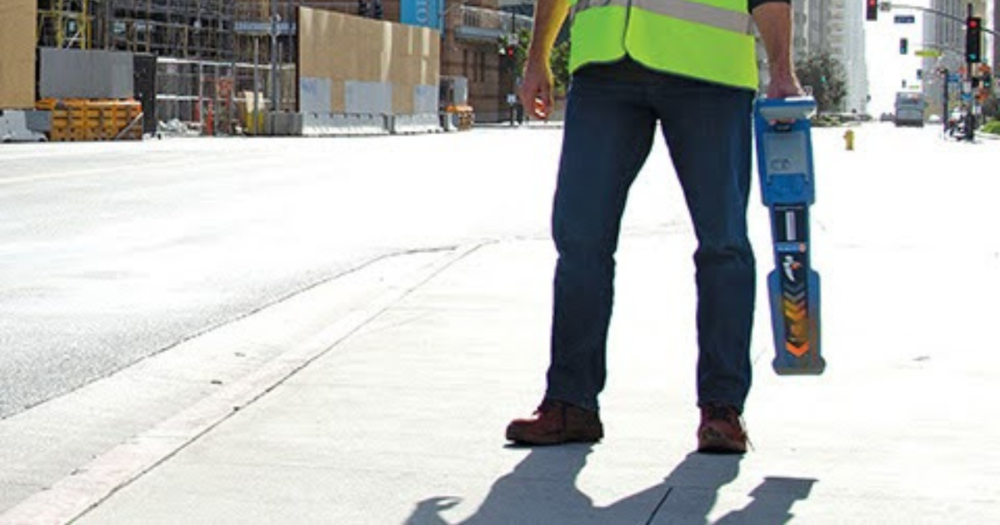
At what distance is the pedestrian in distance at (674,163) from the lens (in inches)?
212

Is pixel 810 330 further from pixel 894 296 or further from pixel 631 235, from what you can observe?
pixel 631 235

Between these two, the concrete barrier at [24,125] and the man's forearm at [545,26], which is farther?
the concrete barrier at [24,125]

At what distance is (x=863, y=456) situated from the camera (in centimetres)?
542

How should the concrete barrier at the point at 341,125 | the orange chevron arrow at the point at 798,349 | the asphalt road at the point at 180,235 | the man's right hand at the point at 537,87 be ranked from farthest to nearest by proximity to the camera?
the concrete barrier at the point at 341,125 → the asphalt road at the point at 180,235 → the man's right hand at the point at 537,87 → the orange chevron arrow at the point at 798,349

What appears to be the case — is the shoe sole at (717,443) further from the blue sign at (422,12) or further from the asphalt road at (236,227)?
the blue sign at (422,12)

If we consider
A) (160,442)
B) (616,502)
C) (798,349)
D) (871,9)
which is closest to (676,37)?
(798,349)

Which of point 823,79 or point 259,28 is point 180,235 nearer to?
point 259,28

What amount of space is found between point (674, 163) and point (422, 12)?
86.7 m

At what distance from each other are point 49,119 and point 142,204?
28548mm

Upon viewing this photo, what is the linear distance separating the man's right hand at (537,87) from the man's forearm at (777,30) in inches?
27.2

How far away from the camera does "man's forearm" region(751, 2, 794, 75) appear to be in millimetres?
5453

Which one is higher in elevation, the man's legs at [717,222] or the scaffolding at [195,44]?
the scaffolding at [195,44]

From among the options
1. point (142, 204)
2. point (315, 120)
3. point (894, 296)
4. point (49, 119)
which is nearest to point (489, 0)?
point (315, 120)

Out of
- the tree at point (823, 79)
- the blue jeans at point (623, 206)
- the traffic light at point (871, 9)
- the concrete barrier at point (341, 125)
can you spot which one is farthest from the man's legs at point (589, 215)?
the tree at point (823, 79)
